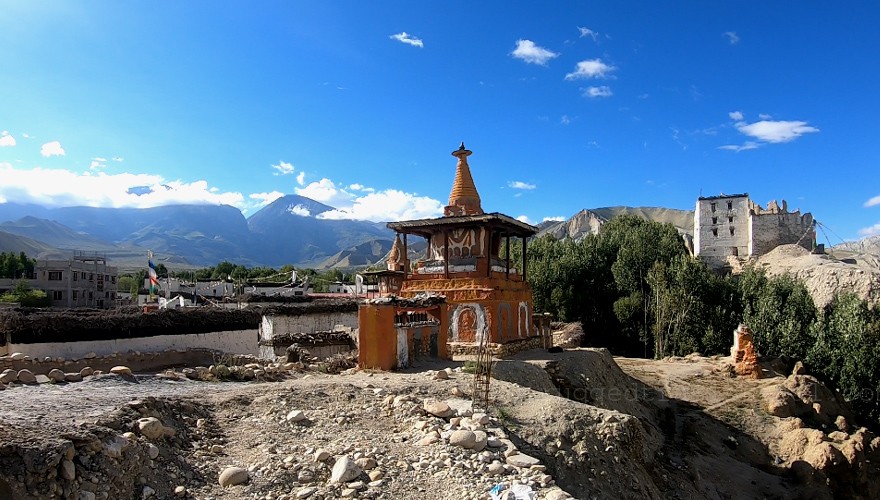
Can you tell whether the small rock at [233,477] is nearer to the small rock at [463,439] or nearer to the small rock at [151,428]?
the small rock at [151,428]

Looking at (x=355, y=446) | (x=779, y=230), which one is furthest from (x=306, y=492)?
(x=779, y=230)

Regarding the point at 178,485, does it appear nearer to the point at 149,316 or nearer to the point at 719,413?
the point at 149,316

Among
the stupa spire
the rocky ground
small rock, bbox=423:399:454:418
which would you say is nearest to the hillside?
the stupa spire

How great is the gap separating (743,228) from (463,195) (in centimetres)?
5361

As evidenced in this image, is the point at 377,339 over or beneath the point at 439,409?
over

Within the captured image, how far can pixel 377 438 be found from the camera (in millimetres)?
9180

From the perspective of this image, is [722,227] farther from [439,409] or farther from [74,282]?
[74,282]

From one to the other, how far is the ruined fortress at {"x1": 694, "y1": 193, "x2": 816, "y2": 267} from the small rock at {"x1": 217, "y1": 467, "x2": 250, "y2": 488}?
5799 cm

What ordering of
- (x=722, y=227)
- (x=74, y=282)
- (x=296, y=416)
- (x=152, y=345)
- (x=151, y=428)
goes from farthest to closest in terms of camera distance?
(x=722, y=227), (x=74, y=282), (x=152, y=345), (x=296, y=416), (x=151, y=428)

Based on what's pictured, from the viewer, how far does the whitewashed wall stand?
739 inches

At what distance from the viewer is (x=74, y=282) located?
54.0 m

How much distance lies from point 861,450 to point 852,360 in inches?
359

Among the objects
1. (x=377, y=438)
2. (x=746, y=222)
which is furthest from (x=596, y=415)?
(x=746, y=222)

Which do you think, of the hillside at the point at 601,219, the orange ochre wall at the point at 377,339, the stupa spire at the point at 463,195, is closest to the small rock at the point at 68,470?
the orange ochre wall at the point at 377,339
